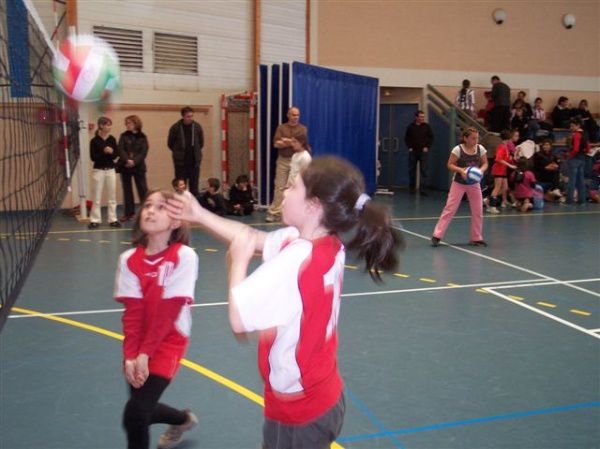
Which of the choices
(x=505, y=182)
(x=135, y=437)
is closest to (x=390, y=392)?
(x=135, y=437)

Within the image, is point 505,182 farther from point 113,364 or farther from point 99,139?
point 113,364

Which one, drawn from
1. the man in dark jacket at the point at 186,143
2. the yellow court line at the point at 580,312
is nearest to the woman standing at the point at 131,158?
the man in dark jacket at the point at 186,143

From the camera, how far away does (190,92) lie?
13555mm

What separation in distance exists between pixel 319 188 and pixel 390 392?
2429mm

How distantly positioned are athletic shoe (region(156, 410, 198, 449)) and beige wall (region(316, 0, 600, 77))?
12872 mm

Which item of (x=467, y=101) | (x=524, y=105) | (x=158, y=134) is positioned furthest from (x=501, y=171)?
(x=158, y=134)

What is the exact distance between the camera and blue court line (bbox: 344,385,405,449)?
11.2ft

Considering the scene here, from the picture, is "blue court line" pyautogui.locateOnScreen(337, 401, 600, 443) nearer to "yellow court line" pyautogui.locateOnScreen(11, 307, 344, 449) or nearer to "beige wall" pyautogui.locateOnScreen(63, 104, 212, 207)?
"yellow court line" pyautogui.locateOnScreen(11, 307, 344, 449)

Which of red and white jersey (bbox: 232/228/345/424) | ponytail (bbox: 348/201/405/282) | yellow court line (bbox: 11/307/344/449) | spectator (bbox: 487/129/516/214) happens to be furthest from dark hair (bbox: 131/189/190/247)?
spectator (bbox: 487/129/516/214)

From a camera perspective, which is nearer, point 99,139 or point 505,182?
point 99,139

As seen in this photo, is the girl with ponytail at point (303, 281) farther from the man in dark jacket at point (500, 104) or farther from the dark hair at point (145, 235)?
the man in dark jacket at point (500, 104)

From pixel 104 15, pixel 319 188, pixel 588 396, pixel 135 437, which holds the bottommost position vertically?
pixel 588 396

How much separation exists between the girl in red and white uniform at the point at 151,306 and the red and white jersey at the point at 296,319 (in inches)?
31.2

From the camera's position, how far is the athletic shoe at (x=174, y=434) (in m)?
3.28
